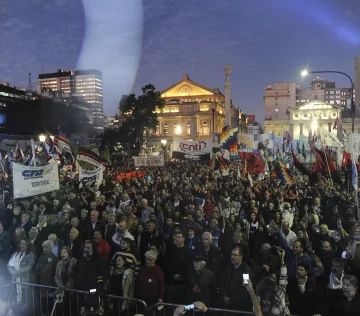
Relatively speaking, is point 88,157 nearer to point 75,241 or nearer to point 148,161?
point 75,241

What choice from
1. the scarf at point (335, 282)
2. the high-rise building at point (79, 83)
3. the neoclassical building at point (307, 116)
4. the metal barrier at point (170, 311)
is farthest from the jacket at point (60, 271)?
the high-rise building at point (79, 83)

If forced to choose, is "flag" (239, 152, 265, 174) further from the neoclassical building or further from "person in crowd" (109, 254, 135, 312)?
the neoclassical building

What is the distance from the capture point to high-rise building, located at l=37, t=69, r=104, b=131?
579ft

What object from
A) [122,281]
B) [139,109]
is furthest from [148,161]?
[139,109]

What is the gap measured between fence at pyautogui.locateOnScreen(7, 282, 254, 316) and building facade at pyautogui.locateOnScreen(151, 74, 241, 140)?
243 ft

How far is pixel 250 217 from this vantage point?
361 inches

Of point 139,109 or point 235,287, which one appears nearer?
point 235,287

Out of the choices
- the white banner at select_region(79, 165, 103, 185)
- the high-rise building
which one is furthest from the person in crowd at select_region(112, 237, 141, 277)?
the high-rise building

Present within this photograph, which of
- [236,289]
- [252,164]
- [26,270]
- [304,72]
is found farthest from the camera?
[304,72]

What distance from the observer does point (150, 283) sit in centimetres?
549

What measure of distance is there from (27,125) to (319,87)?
89001 millimetres

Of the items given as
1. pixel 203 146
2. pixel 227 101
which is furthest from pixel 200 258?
pixel 227 101

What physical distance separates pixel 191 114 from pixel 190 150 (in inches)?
2626

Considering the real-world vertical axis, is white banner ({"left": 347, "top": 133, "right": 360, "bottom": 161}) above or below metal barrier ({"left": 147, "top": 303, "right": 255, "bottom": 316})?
above
